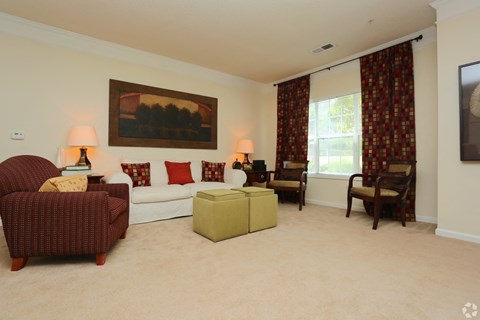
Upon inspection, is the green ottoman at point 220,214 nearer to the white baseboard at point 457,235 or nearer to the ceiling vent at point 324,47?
the white baseboard at point 457,235

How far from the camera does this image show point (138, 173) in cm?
366

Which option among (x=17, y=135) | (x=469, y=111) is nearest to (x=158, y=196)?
(x=17, y=135)

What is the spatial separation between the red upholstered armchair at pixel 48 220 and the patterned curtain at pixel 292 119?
3725 millimetres

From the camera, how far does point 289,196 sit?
16.3 ft

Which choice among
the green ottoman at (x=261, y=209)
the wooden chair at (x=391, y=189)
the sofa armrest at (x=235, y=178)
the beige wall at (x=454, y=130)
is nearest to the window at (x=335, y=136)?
the wooden chair at (x=391, y=189)

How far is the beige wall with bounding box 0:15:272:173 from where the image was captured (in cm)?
312

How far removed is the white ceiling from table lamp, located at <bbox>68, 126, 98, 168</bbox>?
1.37m

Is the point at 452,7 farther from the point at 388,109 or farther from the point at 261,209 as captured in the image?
the point at 261,209

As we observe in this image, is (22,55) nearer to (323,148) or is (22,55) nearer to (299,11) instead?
(299,11)

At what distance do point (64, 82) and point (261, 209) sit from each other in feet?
10.7

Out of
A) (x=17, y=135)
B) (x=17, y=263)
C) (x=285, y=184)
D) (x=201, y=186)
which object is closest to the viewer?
(x=17, y=263)

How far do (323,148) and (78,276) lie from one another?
416cm

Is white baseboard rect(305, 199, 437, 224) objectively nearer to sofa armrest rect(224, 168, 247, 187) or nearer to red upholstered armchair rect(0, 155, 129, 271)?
sofa armrest rect(224, 168, 247, 187)

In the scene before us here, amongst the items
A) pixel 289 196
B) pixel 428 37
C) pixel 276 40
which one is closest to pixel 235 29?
pixel 276 40
